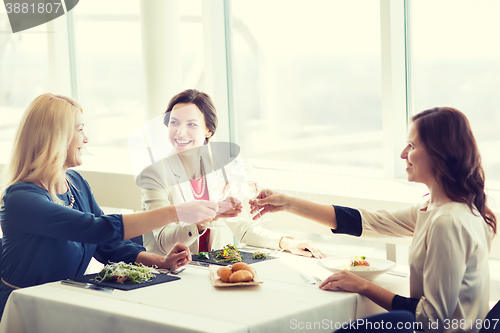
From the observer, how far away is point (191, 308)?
156cm

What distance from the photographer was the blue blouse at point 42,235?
1.86m

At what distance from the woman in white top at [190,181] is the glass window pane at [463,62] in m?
1.38

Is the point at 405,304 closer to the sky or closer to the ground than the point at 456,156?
closer to the ground

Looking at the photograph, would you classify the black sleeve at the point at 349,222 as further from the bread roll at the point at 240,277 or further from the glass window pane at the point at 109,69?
the glass window pane at the point at 109,69

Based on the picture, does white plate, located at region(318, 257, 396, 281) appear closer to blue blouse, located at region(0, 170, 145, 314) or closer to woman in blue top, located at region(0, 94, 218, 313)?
woman in blue top, located at region(0, 94, 218, 313)

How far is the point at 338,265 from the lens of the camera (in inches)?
79.0

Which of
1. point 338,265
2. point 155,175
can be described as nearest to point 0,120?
point 155,175

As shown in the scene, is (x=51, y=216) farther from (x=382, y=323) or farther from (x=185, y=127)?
(x=382, y=323)

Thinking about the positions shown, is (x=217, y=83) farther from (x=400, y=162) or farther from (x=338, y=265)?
(x=338, y=265)

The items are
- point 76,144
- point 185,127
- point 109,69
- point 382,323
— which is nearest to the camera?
point 382,323

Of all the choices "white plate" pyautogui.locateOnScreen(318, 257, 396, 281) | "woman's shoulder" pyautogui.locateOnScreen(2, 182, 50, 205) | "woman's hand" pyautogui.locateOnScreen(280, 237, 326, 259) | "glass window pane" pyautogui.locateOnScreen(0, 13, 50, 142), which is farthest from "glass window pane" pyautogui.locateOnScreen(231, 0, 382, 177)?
"glass window pane" pyautogui.locateOnScreen(0, 13, 50, 142)

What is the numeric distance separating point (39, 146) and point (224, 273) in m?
0.87

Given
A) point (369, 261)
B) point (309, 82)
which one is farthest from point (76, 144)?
point (309, 82)

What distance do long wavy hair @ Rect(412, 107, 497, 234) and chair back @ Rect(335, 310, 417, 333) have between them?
→ 19.7 inches
